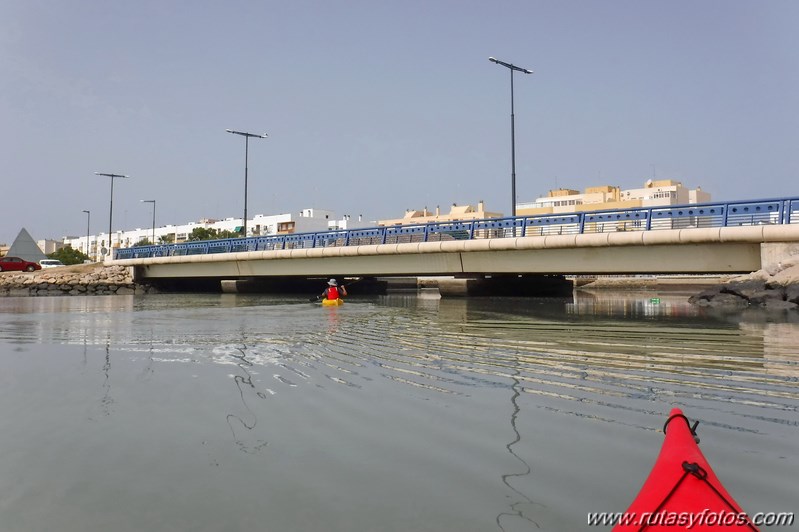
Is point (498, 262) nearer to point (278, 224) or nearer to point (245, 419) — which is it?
point (245, 419)

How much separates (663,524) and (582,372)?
5.57 m

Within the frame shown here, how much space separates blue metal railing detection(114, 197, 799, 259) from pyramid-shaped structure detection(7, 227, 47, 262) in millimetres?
54205

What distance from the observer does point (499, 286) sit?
32.2 meters

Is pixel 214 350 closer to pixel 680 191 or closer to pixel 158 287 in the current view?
pixel 158 287

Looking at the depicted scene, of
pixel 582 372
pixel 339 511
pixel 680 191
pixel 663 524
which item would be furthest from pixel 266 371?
pixel 680 191

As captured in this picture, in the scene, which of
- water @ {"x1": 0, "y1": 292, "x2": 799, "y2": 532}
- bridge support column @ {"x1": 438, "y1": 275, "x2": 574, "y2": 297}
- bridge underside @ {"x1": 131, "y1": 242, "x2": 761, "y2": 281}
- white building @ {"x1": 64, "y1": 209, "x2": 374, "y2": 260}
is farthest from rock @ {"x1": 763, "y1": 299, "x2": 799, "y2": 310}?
white building @ {"x1": 64, "y1": 209, "x2": 374, "y2": 260}

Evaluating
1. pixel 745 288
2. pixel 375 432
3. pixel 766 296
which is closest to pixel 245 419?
pixel 375 432

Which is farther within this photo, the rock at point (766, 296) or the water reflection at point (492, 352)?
the rock at point (766, 296)

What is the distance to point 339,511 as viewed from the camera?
3.58m

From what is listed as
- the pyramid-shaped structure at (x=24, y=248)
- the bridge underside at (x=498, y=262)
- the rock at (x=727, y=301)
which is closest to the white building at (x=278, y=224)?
the pyramid-shaped structure at (x=24, y=248)

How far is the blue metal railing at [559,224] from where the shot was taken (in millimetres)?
18578

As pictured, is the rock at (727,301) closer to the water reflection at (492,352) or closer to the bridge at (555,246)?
the bridge at (555,246)

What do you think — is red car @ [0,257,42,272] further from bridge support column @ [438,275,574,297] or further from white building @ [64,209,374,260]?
white building @ [64,209,374,260]

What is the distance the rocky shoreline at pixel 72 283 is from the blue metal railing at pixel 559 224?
862 centimetres
